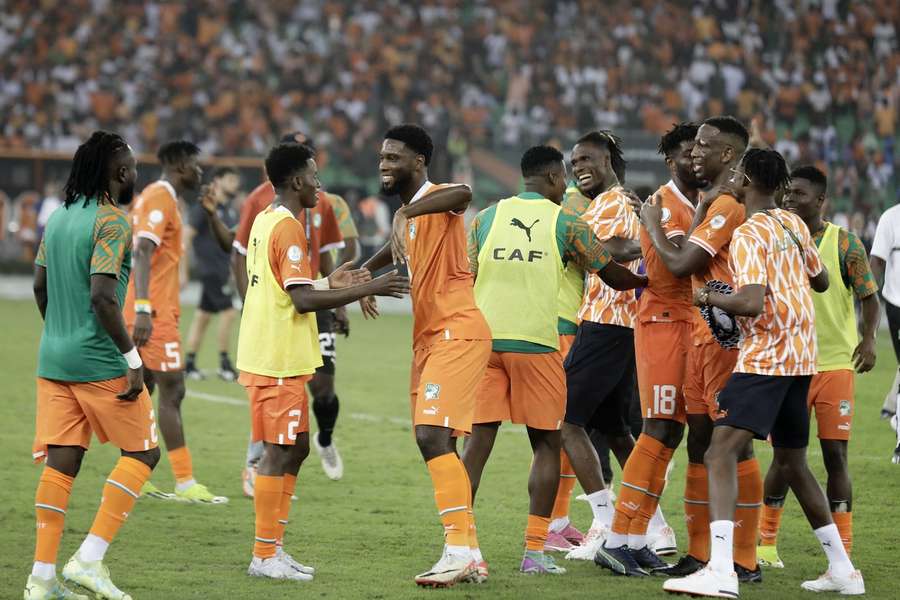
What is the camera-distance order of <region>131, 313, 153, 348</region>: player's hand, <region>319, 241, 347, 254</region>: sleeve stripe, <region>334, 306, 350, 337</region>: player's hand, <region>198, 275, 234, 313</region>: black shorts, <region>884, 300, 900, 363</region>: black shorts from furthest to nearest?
<region>198, 275, 234, 313</region>: black shorts
<region>884, 300, 900, 363</region>: black shorts
<region>319, 241, 347, 254</region>: sleeve stripe
<region>131, 313, 153, 348</region>: player's hand
<region>334, 306, 350, 337</region>: player's hand

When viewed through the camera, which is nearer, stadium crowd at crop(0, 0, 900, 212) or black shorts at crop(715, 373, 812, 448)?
black shorts at crop(715, 373, 812, 448)

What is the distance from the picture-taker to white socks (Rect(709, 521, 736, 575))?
6055 millimetres

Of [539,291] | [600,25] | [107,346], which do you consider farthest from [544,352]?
[600,25]

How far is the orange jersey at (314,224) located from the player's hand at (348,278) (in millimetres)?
2259

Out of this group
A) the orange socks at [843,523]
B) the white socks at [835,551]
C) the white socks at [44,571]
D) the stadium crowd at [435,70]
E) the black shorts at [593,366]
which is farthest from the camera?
the stadium crowd at [435,70]

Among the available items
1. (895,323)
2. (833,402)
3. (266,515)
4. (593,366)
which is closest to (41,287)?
(266,515)

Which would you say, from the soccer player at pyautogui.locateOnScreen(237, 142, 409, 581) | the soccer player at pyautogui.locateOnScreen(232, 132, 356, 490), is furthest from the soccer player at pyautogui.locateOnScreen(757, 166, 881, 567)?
the soccer player at pyautogui.locateOnScreen(232, 132, 356, 490)

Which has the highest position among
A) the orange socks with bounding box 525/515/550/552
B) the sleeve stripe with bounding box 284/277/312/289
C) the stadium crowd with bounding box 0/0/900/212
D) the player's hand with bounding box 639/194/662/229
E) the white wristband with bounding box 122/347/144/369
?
the stadium crowd with bounding box 0/0/900/212

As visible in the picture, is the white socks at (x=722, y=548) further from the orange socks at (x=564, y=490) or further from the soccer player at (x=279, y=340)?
the soccer player at (x=279, y=340)

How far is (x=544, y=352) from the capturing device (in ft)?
22.4

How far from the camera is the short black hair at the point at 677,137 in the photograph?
7.13 meters

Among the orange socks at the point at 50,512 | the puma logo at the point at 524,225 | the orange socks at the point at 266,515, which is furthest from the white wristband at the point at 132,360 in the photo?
the puma logo at the point at 524,225

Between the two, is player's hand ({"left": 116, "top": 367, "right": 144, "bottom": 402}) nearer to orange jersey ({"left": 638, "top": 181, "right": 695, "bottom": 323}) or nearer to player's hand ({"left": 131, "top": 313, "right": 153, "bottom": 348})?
player's hand ({"left": 131, "top": 313, "right": 153, "bottom": 348})

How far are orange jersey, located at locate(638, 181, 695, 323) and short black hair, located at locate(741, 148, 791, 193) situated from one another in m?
0.58
